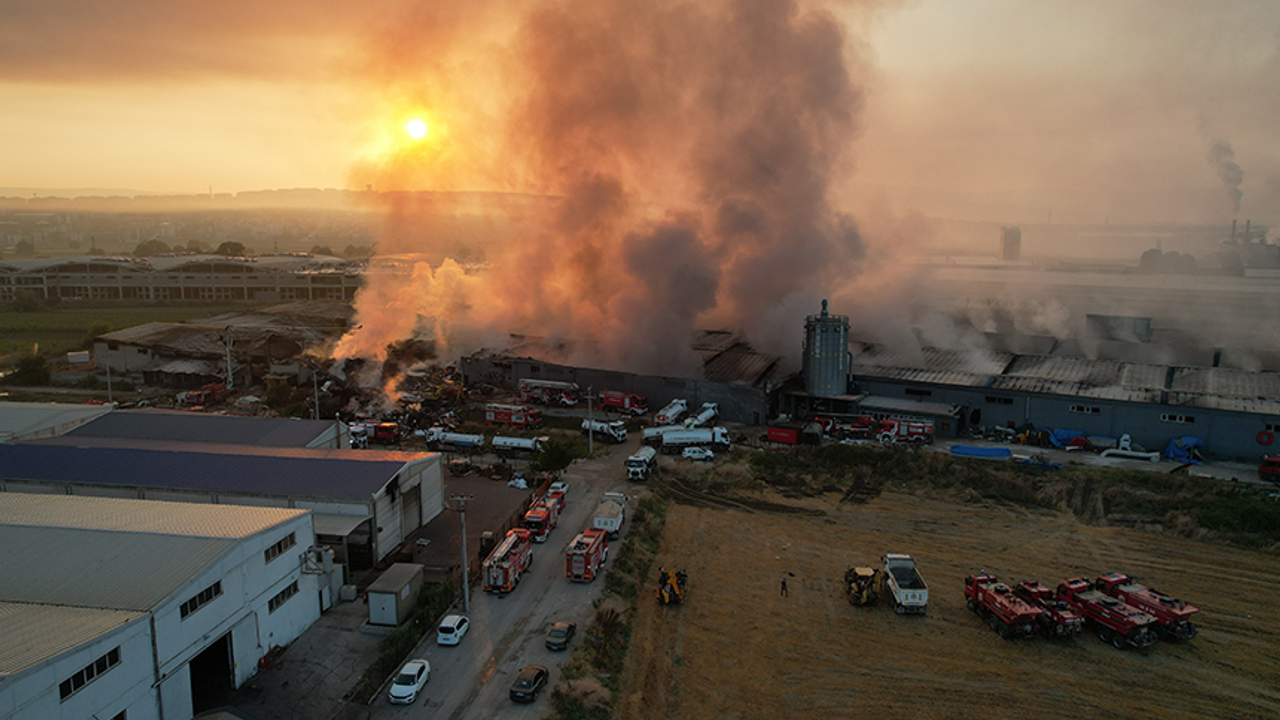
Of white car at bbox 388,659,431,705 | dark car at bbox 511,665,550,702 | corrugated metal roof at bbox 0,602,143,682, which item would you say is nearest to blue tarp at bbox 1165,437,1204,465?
dark car at bbox 511,665,550,702

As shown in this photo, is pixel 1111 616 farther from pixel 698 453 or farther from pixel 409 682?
pixel 698 453

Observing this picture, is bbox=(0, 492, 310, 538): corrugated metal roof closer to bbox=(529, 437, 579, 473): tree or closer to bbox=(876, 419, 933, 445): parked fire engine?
bbox=(529, 437, 579, 473): tree

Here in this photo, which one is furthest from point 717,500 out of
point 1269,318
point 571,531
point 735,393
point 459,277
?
point 1269,318

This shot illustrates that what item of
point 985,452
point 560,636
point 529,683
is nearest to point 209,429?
point 560,636

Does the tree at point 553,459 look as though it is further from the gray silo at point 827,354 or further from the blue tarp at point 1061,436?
the blue tarp at point 1061,436

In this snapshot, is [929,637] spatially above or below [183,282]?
below

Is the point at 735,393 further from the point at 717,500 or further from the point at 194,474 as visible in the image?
the point at 194,474
